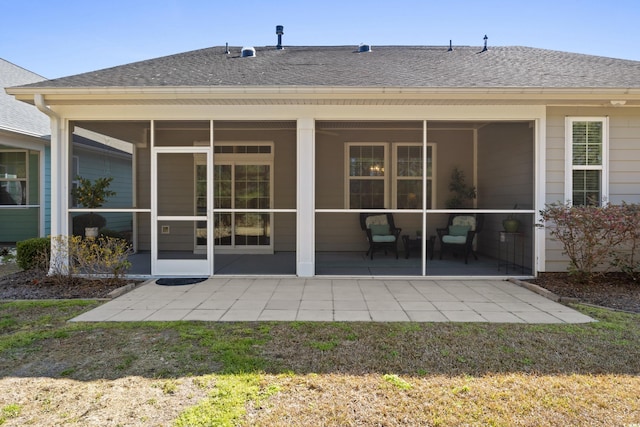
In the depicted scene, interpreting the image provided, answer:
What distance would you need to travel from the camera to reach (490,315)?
398 cm

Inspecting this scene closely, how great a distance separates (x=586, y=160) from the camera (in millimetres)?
5738

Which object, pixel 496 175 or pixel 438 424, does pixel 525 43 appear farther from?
pixel 438 424

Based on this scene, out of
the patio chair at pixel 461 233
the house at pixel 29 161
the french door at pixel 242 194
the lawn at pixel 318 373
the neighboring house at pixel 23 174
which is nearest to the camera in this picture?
the lawn at pixel 318 373

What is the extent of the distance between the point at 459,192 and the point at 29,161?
10.2m

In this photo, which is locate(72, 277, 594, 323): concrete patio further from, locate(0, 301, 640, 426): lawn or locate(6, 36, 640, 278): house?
locate(6, 36, 640, 278): house

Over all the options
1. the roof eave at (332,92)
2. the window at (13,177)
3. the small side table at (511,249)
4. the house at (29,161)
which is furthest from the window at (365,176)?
the window at (13,177)

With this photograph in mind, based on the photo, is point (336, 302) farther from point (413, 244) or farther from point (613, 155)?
point (613, 155)

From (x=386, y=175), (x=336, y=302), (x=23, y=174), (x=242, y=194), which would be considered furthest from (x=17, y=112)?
(x=336, y=302)

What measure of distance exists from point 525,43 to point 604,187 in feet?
15.7

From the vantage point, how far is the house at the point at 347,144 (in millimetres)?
5391

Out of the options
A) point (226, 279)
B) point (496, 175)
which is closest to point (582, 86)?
point (496, 175)

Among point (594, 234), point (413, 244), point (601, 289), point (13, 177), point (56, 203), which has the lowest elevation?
point (601, 289)

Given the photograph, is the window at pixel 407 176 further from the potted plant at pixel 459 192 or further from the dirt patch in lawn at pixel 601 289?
the dirt patch in lawn at pixel 601 289

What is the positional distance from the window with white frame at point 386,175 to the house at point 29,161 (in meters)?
5.93
